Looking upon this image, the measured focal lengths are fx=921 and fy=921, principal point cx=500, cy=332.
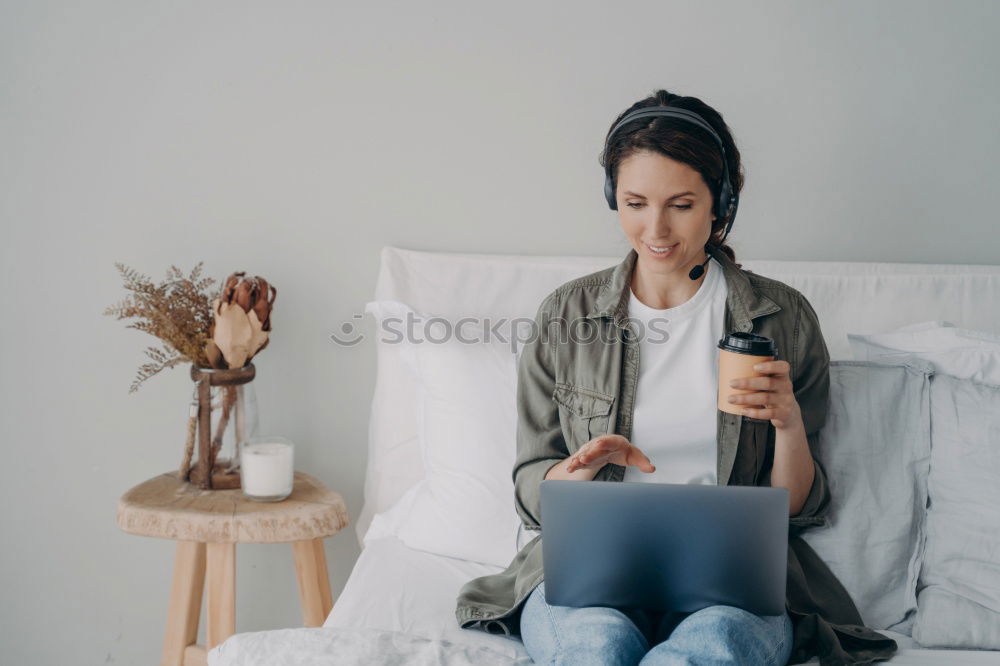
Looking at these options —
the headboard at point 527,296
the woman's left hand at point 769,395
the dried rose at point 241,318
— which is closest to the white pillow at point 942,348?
the headboard at point 527,296

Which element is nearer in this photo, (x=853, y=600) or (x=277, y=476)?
(x=853, y=600)

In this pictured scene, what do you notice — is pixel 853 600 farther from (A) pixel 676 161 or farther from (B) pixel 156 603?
(B) pixel 156 603

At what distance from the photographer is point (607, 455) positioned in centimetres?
129

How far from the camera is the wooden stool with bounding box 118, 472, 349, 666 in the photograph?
173 cm

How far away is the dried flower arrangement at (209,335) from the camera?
1.82 metres

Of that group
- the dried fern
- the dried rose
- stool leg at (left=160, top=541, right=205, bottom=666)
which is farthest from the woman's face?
Result: stool leg at (left=160, top=541, right=205, bottom=666)

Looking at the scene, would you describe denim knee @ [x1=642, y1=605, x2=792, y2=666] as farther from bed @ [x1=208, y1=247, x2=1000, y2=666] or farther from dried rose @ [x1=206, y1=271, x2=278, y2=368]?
dried rose @ [x1=206, y1=271, x2=278, y2=368]

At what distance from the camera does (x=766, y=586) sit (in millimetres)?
1171

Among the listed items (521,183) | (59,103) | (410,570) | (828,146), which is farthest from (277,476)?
(828,146)

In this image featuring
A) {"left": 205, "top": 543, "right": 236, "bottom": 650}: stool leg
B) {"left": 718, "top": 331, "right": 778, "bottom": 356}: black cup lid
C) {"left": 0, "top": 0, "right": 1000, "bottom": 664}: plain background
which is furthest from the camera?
{"left": 0, "top": 0, "right": 1000, "bottom": 664}: plain background

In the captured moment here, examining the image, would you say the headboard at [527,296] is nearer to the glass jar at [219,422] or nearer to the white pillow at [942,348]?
the white pillow at [942,348]

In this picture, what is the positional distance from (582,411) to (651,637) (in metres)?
0.36

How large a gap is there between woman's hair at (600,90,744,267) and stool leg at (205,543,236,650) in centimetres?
104

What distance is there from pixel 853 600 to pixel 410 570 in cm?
74
